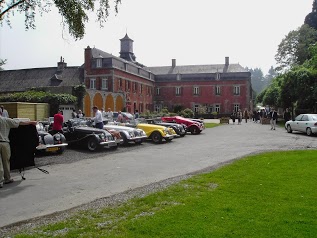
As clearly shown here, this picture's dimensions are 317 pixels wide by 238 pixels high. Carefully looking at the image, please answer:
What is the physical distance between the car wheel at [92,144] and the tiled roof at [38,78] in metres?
34.3

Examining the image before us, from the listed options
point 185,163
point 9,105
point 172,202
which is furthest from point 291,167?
point 9,105

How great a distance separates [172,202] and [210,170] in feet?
12.1

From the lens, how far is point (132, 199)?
653 centimetres

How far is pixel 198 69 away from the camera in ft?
229

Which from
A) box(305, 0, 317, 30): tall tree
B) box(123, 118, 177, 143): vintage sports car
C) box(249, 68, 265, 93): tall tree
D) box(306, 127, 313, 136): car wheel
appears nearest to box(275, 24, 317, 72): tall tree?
box(305, 0, 317, 30): tall tree

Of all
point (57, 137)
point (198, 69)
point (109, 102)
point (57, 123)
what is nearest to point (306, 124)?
point (57, 123)

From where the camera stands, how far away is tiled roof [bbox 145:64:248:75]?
67.3 meters

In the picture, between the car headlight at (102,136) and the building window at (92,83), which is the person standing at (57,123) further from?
the building window at (92,83)

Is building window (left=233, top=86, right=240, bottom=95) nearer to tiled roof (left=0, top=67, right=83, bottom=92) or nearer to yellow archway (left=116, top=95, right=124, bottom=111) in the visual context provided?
yellow archway (left=116, top=95, right=124, bottom=111)

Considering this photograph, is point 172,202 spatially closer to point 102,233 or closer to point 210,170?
point 102,233

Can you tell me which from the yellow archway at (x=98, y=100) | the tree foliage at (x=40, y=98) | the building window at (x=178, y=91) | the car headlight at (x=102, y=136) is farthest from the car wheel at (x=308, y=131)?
the building window at (x=178, y=91)

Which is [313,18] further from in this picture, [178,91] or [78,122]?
[78,122]

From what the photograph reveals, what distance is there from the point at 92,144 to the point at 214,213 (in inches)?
396

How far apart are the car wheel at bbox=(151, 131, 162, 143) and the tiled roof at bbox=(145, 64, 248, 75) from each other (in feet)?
169
